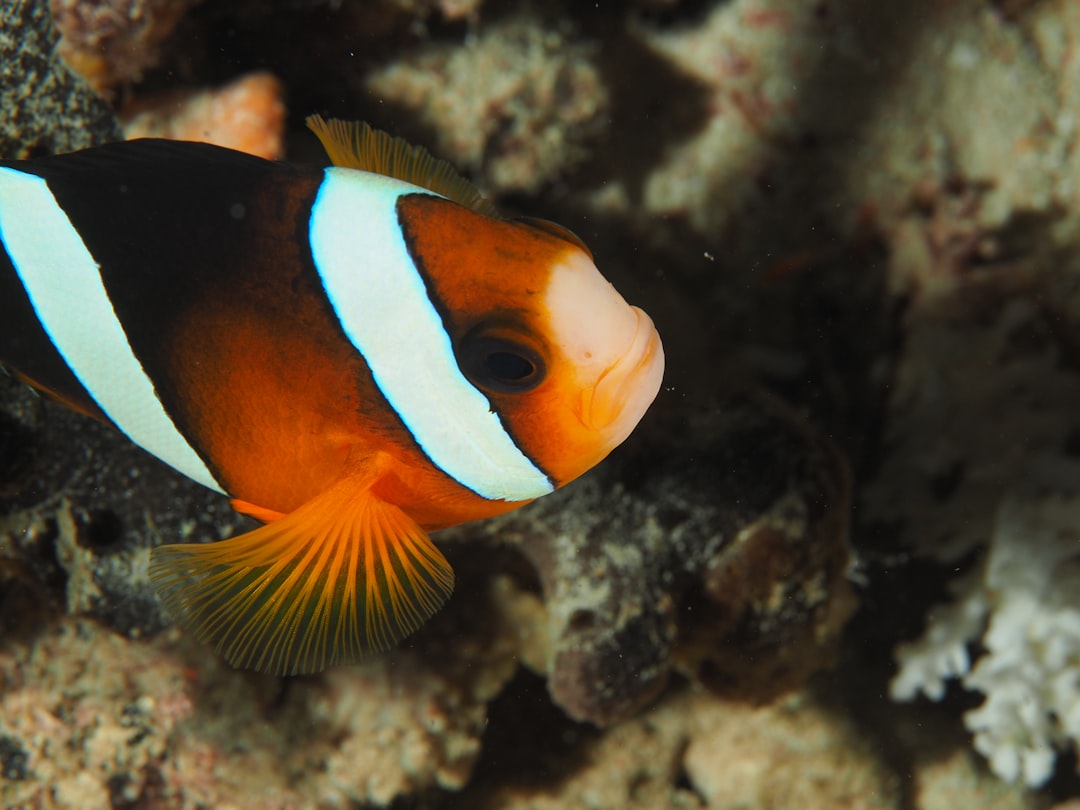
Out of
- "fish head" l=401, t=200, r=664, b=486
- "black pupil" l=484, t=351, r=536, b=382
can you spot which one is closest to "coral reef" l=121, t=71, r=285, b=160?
"fish head" l=401, t=200, r=664, b=486

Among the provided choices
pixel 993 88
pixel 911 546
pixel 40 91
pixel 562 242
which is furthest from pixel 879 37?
pixel 40 91

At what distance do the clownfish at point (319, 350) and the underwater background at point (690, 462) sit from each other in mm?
652

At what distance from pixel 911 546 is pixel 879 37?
1.84 m

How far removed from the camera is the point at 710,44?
2965mm

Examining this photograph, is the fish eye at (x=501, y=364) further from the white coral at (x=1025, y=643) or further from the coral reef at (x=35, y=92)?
the white coral at (x=1025, y=643)

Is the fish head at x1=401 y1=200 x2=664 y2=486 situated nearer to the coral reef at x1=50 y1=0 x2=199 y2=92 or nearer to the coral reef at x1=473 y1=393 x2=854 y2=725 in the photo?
the coral reef at x1=473 y1=393 x2=854 y2=725

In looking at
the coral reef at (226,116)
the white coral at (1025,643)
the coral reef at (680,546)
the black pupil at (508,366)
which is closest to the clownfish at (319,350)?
the black pupil at (508,366)

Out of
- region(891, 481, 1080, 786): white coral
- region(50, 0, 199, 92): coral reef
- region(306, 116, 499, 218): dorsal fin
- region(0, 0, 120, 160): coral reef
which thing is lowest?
region(891, 481, 1080, 786): white coral

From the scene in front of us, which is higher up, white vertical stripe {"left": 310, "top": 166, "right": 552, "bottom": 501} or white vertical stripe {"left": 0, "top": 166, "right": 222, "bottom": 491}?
white vertical stripe {"left": 310, "top": 166, "right": 552, "bottom": 501}

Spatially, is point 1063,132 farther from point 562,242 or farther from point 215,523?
point 215,523

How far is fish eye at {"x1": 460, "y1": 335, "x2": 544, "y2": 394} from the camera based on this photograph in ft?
3.82

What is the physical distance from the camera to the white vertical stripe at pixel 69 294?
4.17 feet

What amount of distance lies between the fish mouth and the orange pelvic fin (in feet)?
1.28

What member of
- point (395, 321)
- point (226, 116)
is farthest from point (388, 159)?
point (226, 116)
